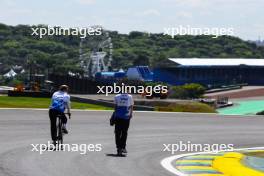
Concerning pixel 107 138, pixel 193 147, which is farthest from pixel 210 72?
pixel 193 147

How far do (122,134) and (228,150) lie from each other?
9.70 feet

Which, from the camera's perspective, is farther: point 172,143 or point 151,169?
point 172,143

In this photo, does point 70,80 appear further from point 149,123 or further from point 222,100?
point 149,123

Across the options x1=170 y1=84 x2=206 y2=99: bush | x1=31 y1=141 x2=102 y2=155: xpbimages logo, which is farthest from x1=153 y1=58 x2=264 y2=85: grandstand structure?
x1=31 y1=141 x2=102 y2=155: xpbimages logo

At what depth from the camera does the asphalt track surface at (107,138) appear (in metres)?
11.4

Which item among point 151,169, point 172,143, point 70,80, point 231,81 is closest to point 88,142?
point 172,143

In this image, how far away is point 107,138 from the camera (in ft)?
56.7

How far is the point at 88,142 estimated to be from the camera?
16000 millimetres

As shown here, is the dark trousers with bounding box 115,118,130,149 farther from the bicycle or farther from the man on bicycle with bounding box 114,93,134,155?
the bicycle

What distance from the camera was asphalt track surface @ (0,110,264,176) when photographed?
37.4 ft

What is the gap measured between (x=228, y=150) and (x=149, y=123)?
6604 mm

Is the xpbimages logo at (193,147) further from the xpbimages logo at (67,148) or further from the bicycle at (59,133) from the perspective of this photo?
the bicycle at (59,133)

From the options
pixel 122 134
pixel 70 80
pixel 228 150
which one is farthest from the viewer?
pixel 70 80

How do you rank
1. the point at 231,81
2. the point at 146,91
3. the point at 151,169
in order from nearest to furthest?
1. the point at 151,169
2. the point at 146,91
3. the point at 231,81
